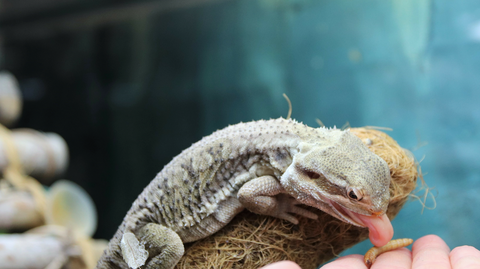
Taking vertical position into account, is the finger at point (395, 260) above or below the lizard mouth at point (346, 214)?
below

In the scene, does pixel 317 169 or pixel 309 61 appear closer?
pixel 317 169

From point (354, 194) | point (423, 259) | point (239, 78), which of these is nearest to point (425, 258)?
point (423, 259)

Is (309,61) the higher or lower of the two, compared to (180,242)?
higher

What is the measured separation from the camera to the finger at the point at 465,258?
38.0 inches

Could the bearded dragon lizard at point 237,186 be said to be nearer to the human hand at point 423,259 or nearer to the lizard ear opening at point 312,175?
the lizard ear opening at point 312,175

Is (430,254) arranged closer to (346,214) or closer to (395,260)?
(395,260)

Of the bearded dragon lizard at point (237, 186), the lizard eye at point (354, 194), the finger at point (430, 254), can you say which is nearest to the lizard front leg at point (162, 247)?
the bearded dragon lizard at point (237, 186)

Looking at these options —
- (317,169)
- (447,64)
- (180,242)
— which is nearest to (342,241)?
(317,169)

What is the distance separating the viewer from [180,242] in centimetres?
122

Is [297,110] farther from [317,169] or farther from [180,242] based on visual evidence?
[180,242]

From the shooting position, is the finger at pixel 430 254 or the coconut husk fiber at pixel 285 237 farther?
the coconut husk fiber at pixel 285 237

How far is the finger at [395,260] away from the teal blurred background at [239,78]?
0.39 metres

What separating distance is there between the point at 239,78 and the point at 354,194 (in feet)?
4.42

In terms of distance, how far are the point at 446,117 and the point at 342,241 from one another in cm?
85
